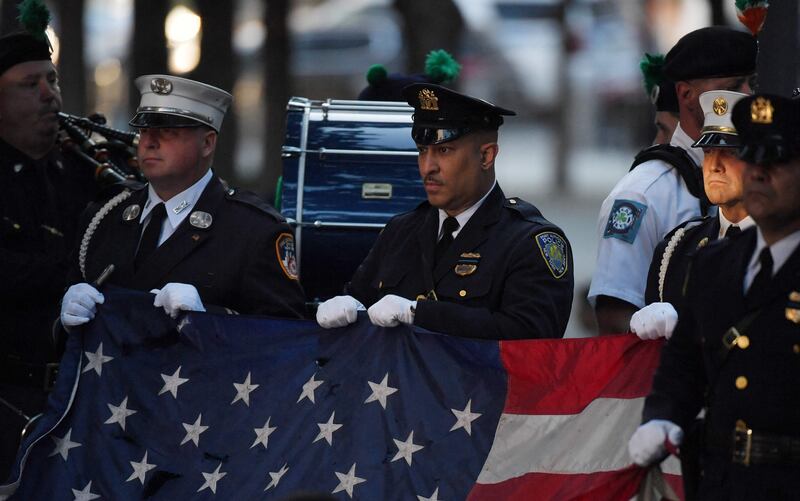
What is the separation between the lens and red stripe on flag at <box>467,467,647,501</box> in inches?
209

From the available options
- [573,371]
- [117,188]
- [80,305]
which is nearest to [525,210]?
[573,371]

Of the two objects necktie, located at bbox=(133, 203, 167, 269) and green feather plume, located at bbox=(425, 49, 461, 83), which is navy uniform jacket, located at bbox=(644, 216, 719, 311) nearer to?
necktie, located at bbox=(133, 203, 167, 269)

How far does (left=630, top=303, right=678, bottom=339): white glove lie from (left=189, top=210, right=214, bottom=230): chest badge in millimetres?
2105

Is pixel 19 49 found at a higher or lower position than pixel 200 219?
higher

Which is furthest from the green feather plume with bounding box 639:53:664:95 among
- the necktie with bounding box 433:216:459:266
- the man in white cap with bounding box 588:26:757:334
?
the necktie with bounding box 433:216:459:266

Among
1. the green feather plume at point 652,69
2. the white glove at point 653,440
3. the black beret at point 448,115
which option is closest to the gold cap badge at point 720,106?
the black beret at point 448,115

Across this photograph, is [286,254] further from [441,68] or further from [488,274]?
[441,68]

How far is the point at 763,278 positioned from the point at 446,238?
1896mm

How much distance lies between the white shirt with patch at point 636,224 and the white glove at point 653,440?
70.7 inches

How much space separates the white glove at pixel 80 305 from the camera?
6508 mm

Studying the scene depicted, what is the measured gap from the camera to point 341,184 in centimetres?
762

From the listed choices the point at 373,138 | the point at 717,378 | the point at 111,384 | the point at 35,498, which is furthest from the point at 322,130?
the point at 717,378

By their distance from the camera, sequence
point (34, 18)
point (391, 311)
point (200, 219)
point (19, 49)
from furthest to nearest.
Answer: point (34, 18) < point (19, 49) < point (200, 219) < point (391, 311)

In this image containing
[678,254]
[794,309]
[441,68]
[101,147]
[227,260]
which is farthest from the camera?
[441,68]
